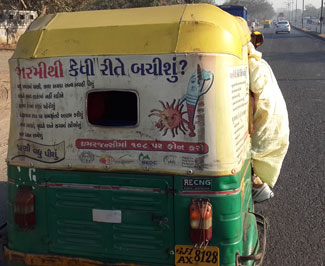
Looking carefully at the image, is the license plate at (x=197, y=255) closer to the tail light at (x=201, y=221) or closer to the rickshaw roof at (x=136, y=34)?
the tail light at (x=201, y=221)

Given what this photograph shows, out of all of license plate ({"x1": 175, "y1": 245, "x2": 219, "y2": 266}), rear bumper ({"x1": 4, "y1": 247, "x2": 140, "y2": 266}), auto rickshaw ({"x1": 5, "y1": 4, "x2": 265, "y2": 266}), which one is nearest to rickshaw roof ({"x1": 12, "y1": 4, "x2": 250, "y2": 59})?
auto rickshaw ({"x1": 5, "y1": 4, "x2": 265, "y2": 266})

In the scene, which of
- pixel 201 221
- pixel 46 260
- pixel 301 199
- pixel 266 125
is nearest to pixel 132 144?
pixel 201 221

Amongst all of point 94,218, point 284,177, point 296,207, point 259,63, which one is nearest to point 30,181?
point 94,218

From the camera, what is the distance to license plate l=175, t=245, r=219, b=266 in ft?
9.47

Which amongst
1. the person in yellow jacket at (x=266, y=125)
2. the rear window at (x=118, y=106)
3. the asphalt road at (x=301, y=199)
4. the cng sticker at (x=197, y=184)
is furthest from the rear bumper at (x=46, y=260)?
the asphalt road at (x=301, y=199)

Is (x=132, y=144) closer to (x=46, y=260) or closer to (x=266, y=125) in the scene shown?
(x=46, y=260)

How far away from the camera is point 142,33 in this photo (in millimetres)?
2859

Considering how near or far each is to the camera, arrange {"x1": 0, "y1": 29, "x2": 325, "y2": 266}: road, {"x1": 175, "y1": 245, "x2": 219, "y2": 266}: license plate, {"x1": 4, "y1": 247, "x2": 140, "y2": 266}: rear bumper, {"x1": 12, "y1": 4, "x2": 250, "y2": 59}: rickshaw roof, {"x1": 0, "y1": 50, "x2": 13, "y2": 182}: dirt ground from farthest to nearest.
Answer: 1. {"x1": 0, "y1": 50, "x2": 13, "y2": 182}: dirt ground
2. {"x1": 0, "y1": 29, "x2": 325, "y2": 266}: road
3. {"x1": 4, "y1": 247, "x2": 140, "y2": 266}: rear bumper
4. {"x1": 175, "y1": 245, "x2": 219, "y2": 266}: license plate
5. {"x1": 12, "y1": 4, "x2": 250, "y2": 59}: rickshaw roof

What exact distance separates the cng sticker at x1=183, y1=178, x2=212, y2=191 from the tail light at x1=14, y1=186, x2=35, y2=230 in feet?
3.69

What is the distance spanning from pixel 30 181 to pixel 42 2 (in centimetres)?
2399

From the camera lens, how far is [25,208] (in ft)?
10.2

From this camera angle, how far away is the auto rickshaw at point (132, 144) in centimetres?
280

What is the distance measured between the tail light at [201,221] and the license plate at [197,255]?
7cm

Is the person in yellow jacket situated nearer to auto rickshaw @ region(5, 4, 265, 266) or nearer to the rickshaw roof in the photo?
auto rickshaw @ region(5, 4, 265, 266)
